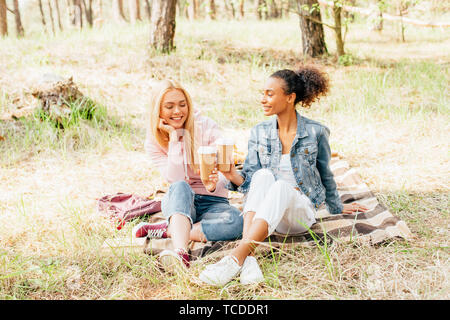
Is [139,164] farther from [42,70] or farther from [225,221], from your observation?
[42,70]

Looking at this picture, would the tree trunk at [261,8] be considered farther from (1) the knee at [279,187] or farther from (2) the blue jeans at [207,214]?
(1) the knee at [279,187]

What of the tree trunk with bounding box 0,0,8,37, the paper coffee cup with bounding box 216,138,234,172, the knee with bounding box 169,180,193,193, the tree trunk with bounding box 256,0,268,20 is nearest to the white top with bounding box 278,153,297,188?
the paper coffee cup with bounding box 216,138,234,172

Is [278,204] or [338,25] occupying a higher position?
[338,25]

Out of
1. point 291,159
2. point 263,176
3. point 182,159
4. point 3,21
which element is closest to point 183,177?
point 182,159

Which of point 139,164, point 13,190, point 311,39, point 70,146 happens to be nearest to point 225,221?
point 139,164

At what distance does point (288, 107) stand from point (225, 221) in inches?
33.6

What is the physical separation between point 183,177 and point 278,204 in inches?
32.2

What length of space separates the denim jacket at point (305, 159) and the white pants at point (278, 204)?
0.12 meters

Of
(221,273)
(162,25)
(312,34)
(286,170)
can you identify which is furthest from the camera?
(312,34)

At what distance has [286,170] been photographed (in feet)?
8.47

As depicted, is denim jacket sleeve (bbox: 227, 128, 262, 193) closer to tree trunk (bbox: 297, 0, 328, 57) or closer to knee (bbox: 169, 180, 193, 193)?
knee (bbox: 169, 180, 193, 193)

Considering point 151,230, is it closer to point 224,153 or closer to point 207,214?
point 207,214

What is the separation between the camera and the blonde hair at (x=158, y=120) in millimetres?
2618

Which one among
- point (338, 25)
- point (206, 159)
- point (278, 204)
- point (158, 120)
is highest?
point (338, 25)
